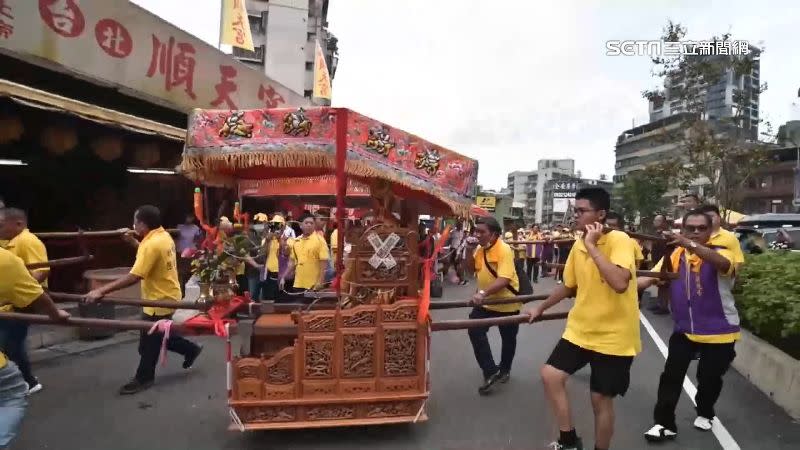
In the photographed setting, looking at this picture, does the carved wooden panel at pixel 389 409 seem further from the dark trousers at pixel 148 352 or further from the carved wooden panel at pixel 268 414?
the dark trousers at pixel 148 352

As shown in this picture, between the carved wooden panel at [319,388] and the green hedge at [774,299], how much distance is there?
3871mm

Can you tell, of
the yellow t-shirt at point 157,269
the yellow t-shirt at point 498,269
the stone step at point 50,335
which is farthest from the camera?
the stone step at point 50,335

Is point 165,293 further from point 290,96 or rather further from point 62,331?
point 290,96

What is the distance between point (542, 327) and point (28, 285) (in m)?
7.66

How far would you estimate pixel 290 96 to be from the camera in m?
15.9

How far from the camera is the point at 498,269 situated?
18.2ft

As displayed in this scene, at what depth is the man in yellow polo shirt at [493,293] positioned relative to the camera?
18.2 feet

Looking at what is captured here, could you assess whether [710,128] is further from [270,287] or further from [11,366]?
[11,366]

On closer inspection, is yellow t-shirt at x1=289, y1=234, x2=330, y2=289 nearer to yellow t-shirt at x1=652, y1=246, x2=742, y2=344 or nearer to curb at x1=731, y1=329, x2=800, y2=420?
yellow t-shirt at x1=652, y1=246, x2=742, y2=344

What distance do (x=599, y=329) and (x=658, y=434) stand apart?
138cm

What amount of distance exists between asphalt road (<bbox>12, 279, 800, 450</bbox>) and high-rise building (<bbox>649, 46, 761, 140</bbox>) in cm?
1063

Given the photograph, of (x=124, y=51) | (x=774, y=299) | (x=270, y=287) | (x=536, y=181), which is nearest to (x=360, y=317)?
(x=774, y=299)

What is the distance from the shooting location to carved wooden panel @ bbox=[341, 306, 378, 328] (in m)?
4.20

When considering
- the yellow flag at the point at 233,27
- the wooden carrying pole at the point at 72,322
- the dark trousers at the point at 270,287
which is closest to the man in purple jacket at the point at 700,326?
the wooden carrying pole at the point at 72,322
